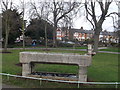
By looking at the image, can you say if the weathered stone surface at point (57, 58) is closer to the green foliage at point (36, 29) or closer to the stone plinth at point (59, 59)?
the stone plinth at point (59, 59)

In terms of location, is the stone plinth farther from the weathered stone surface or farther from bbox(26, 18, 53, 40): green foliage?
bbox(26, 18, 53, 40): green foliage

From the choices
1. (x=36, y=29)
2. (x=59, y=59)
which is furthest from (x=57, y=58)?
(x=36, y=29)

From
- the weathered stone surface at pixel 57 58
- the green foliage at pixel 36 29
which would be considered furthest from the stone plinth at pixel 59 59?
the green foliage at pixel 36 29

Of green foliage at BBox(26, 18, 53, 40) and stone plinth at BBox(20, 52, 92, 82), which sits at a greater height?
green foliage at BBox(26, 18, 53, 40)

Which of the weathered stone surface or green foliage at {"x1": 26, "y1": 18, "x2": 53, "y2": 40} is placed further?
green foliage at {"x1": 26, "y1": 18, "x2": 53, "y2": 40}

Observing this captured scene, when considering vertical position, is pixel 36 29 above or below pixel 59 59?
above

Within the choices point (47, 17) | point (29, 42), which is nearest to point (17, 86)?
point (47, 17)

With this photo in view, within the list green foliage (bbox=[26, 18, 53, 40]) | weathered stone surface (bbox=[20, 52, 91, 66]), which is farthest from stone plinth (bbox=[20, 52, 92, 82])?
green foliage (bbox=[26, 18, 53, 40])

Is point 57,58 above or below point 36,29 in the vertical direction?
below

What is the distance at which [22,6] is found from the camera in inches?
985

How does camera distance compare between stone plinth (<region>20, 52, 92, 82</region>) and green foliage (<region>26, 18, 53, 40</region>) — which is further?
green foliage (<region>26, 18, 53, 40</region>)

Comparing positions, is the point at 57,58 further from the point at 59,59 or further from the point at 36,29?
the point at 36,29

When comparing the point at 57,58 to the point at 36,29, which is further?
the point at 36,29

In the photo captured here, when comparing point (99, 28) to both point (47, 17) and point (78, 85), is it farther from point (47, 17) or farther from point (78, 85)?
point (78, 85)
